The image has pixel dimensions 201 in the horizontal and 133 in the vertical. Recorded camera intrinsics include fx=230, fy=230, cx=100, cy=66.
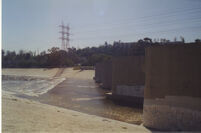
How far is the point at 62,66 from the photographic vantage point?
60.9 metres

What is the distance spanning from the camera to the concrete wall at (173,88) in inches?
309

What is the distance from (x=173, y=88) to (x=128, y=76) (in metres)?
9.76

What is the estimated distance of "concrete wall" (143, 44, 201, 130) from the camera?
25.8ft

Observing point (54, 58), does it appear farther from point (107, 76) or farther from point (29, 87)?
point (107, 76)

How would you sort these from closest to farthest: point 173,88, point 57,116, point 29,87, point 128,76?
point 173,88 → point 57,116 → point 128,76 → point 29,87

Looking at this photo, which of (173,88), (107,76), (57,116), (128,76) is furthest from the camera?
(107,76)

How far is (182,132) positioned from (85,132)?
3.30m

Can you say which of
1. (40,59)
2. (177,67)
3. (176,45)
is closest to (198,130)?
(177,67)

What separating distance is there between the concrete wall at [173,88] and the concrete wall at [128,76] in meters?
8.41

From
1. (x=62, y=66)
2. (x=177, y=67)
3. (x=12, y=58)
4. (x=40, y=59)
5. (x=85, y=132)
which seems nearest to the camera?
(x=85, y=132)

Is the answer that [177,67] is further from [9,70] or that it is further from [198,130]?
[9,70]

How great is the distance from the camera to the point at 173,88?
8.30m

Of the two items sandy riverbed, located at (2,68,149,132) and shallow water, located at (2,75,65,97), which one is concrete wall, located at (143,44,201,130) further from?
shallow water, located at (2,75,65,97)

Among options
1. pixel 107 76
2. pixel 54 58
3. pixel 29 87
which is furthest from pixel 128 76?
pixel 54 58
